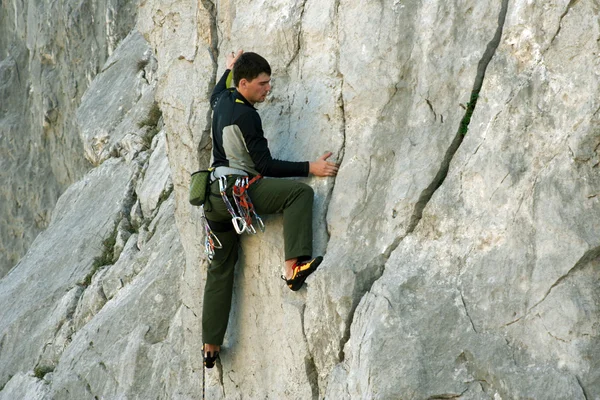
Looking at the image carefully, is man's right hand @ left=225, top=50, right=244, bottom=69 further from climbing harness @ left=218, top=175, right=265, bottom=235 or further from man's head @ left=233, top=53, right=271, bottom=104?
climbing harness @ left=218, top=175, right=265, bottom=235

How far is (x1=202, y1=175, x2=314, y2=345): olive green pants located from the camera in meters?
8.63

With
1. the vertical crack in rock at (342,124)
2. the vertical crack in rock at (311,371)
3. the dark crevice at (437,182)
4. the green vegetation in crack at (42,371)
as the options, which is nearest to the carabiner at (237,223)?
the vertical crack in rock at (342,124)

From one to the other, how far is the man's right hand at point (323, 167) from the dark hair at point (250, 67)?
1.02m

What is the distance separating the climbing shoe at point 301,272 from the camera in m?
8.52

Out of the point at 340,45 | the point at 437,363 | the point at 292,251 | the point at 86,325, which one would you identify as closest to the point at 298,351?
the point at 292,251

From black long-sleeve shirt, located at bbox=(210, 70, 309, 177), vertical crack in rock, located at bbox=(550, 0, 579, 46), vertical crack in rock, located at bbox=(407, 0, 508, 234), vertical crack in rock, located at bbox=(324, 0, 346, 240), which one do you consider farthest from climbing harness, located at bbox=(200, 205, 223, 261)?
vertical crack in rock, located at bbox=(550, 0, 579, 46)

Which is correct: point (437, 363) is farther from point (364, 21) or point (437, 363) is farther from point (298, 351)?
point (364, 21)

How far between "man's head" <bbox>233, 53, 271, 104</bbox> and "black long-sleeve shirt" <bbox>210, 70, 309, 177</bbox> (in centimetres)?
9

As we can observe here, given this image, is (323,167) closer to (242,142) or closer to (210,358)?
(242,142)

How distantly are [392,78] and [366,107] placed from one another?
0.37 metres

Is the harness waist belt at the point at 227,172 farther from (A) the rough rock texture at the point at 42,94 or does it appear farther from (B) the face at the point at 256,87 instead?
(A) the rough rock texture at the point at 42,94

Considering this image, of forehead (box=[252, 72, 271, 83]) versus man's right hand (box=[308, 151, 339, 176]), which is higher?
forehead (box=[252, 72, 271, 83])

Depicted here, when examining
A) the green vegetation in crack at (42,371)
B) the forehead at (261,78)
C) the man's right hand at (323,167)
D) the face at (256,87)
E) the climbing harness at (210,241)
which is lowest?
the green vegetation in crack at (42,371)

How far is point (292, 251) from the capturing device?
8.62 meters
